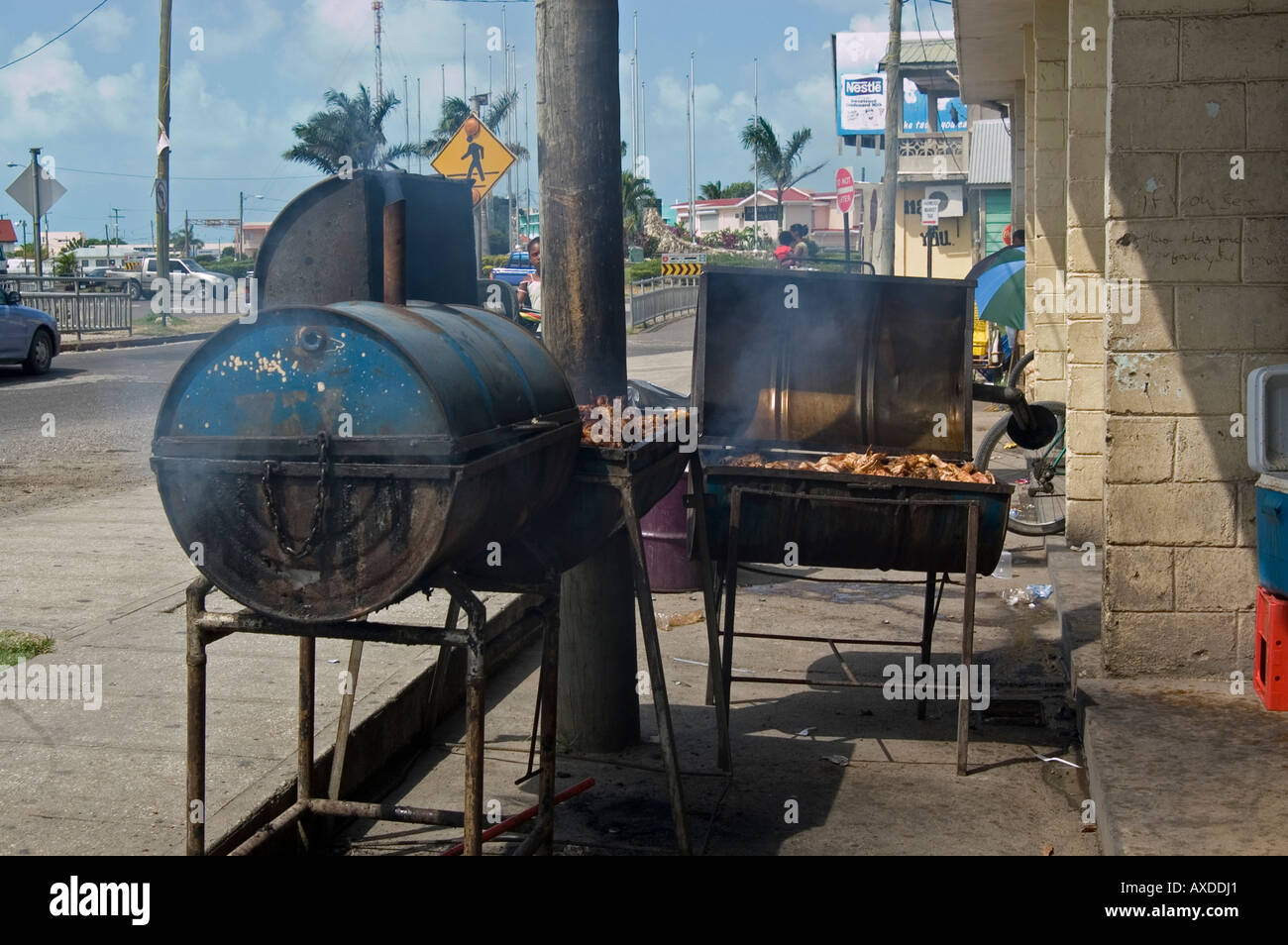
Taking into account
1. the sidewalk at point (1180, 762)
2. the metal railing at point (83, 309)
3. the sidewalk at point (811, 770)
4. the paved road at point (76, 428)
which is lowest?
the sidewalk at point (811, 770)

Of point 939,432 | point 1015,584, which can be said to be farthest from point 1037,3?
point 939,432

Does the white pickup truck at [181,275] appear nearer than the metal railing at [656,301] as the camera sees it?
No

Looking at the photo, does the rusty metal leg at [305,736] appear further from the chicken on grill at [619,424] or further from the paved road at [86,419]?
the paved road at [86,419]

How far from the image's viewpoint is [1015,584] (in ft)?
27.6

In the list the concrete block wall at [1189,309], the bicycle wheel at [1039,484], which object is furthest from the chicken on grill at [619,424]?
the bicycle wheel at [1039,484]

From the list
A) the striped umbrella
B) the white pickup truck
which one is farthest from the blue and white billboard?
the striped umbrella

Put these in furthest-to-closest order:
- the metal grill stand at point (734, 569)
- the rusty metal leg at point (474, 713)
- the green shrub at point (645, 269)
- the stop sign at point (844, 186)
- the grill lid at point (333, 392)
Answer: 1. the green shrub at point (645, 269)
2. the stop sign at point (844, 186)
3. the metal grill stand at point (734, 569)
4. the rusty metal leg at point (474, 713)
5. the grill lid at point (333, 392)

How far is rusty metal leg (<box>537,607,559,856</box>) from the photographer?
396 cm

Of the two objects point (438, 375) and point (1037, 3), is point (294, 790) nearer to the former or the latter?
point (438, 375)

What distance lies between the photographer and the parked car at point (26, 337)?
65.2 ft

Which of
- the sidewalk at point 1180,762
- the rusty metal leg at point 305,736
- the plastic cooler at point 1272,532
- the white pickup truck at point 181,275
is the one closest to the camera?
the sidewalk at point 1180,762

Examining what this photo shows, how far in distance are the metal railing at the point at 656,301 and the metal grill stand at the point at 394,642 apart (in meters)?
26.8

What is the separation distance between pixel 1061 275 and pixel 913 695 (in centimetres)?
686

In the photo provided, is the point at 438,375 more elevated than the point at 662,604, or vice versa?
the point at 438,375
